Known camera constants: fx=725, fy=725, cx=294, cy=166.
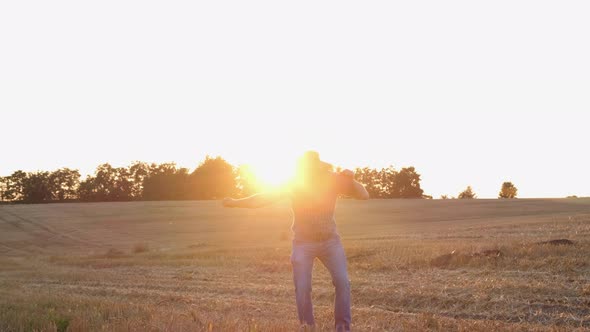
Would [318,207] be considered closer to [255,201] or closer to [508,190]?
[255,201]

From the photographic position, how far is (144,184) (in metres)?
93.6

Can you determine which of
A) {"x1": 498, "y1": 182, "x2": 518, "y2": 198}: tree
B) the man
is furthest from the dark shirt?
{"x1": 498, "y1": 182, "x2": 518, "y2": 198}: tree

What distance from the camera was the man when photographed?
8.40m

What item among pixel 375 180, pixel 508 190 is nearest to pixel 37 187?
pixel 375 180

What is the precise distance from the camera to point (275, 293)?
15070 millimetres

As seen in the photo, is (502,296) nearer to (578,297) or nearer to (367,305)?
(578,297)

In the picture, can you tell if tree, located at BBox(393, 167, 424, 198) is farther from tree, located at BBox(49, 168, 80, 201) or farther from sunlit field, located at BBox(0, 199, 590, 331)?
sunlit field, located at BBox(0, 199, 590, 331)

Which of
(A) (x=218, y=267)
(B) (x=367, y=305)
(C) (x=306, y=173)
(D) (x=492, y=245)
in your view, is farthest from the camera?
(A) (x=218, y=267)

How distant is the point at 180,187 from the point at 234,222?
3902 centimetres

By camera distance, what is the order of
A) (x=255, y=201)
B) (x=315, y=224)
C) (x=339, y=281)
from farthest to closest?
(x=255, y=201) → (x=315, y=224) → (x=339, y=281)

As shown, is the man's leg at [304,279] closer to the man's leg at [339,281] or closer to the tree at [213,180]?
the man's leg at [339,281]

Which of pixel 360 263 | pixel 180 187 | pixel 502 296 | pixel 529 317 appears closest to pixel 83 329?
pixel 529 317

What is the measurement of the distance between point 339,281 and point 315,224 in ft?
2.35

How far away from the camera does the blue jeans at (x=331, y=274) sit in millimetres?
8195
